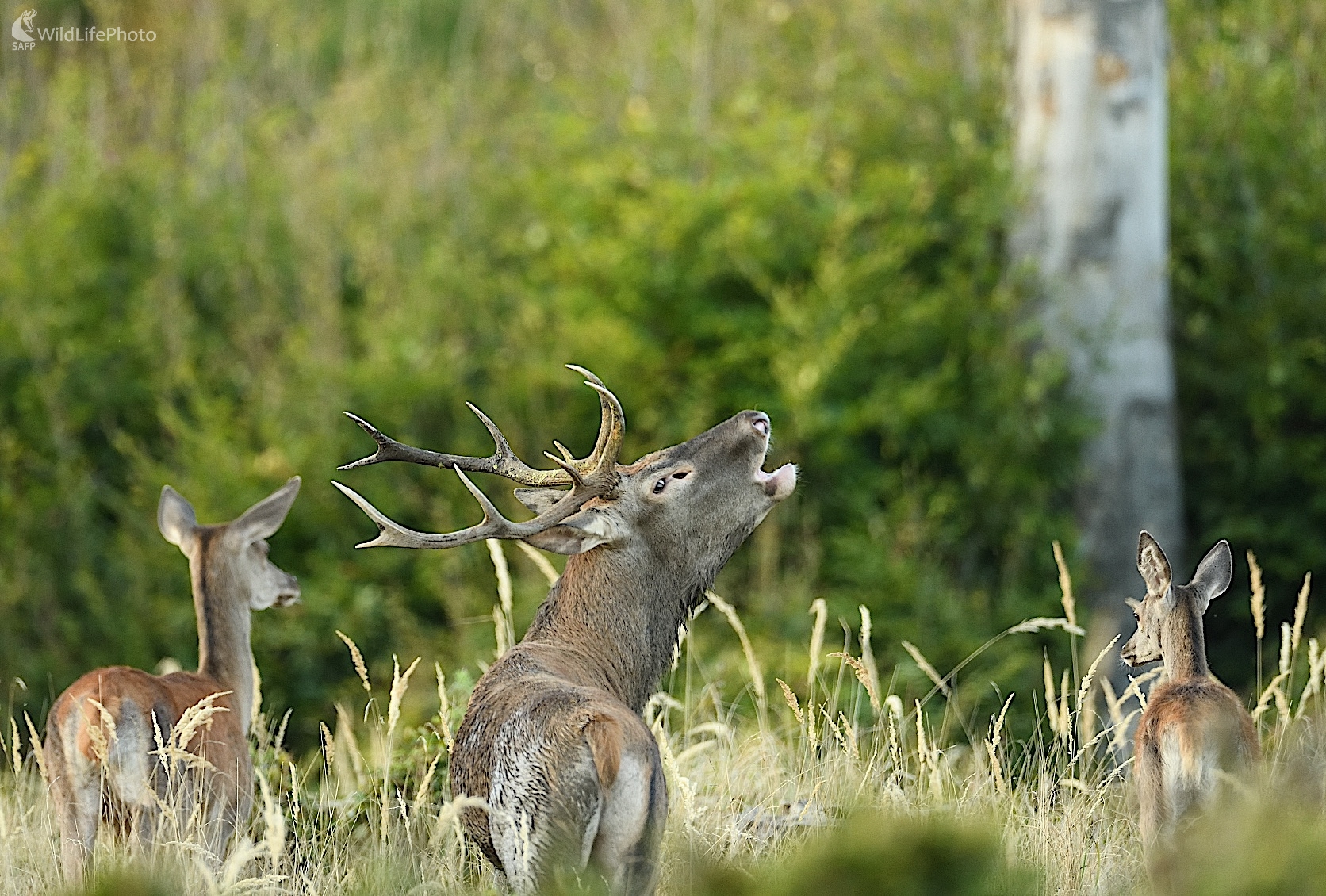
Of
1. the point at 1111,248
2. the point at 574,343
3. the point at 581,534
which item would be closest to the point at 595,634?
the point at 581,534

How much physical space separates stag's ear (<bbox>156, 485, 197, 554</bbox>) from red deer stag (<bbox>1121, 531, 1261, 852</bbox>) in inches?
115

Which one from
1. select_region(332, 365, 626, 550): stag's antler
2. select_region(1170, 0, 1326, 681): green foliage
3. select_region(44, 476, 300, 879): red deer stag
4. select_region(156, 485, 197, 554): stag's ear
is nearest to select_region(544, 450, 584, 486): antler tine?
select_region(332, 365, 626, 550): stag's antler

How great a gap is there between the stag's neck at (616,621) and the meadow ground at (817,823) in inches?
10.7

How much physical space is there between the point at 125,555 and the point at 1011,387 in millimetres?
4876

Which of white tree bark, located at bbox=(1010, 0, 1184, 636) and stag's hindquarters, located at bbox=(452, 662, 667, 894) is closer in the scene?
stag's hindquarters, located at bbox=(452, 662, 667, 894)

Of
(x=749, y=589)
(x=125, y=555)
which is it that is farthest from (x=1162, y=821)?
(x=125, y=555)

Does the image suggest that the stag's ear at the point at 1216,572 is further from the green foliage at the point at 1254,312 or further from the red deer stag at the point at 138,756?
the green foliage at the point at 1254,312

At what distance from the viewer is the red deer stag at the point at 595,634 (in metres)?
3.43

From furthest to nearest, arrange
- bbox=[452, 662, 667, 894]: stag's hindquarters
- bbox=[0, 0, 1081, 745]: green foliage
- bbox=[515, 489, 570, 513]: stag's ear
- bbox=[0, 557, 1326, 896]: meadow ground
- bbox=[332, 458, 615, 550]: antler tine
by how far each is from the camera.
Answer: bbox=[0, 0, 1081, 745]: green foliage < bbox=[515, 489, 570, 513]: stag's ear < bbox=[332, 458, 615, 550]: antler tine < bbox=[452, 662, 667, 894]: stag's hindquarters < bbox=[0, 557, 1326, 896]: meadow ground

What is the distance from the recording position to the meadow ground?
2.19 metres

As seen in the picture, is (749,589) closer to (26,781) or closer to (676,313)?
(676,313)

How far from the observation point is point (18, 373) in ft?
34.7
